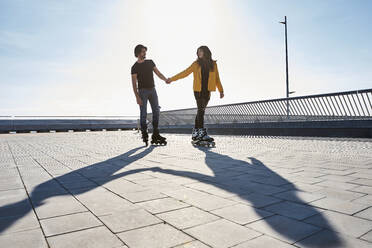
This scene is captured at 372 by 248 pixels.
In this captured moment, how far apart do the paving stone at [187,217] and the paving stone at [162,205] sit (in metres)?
0.09

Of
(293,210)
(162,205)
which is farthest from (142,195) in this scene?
(293,210)

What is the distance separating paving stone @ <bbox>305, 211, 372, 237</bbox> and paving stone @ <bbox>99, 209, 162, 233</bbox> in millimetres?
1102

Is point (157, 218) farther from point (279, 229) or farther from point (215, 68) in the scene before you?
point (215, 68)

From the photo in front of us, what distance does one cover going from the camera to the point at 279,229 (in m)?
1.82

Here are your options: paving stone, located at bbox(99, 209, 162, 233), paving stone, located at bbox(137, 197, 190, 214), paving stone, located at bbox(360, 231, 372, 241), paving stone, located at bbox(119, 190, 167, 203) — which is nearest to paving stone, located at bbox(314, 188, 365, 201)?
paving stone, located at bbox(360, 231, 372, 241)

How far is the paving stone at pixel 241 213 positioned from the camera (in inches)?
79.1

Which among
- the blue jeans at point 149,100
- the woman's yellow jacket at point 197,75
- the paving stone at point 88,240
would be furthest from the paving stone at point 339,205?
the blue jeans at point 149,100

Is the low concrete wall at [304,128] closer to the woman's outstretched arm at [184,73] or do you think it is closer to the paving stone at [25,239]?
the woman's outstretched arm at [184,73]

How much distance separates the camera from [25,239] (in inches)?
67.7

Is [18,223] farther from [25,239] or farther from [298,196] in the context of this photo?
[298,196]

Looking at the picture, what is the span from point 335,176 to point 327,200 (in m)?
1.23

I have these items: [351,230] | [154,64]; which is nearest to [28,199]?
[351,230]

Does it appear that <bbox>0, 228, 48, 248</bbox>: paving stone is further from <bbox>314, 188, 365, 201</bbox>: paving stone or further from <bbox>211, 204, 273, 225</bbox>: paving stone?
<bbox>314, 188, 365, 201</bbox>: paving stone

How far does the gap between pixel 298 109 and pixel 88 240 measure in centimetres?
1262
